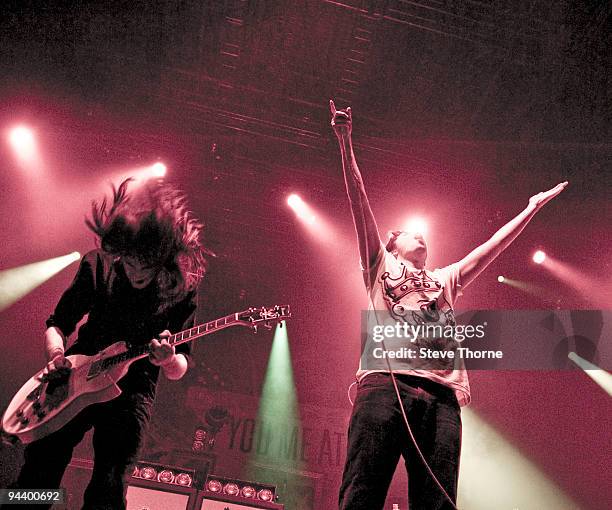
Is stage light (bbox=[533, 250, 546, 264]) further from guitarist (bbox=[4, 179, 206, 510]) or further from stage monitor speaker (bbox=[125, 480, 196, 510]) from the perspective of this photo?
stage monitor speaker (bbox=[125, 480, 196, 510])

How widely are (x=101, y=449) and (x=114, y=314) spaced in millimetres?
489

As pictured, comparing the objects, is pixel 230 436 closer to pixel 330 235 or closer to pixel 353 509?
pixel 330 235

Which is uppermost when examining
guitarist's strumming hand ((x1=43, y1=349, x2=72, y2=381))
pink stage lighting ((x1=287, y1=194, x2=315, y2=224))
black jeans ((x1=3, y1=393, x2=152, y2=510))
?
pink stage lighting ((x1=287, y1=194, x2=315, y2=224))

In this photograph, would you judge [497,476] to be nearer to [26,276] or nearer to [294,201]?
[294,201]

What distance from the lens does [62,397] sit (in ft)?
5.67

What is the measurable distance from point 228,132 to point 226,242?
688 mm

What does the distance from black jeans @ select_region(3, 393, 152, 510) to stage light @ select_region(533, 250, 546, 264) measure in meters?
2.69

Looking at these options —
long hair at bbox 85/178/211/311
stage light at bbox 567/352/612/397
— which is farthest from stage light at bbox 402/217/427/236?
long hair at bbox 85/178/211/311

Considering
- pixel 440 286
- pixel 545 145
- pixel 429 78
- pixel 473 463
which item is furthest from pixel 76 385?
pixel 473 463

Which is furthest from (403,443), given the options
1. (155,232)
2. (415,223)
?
(415,223)

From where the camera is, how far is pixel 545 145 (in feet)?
10.2

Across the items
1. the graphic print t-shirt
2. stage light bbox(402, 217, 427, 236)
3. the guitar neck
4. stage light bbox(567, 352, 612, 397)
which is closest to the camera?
the graphic print t-shirt

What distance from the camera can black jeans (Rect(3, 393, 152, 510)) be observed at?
1.47m

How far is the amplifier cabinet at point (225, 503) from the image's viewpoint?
2133 mm
